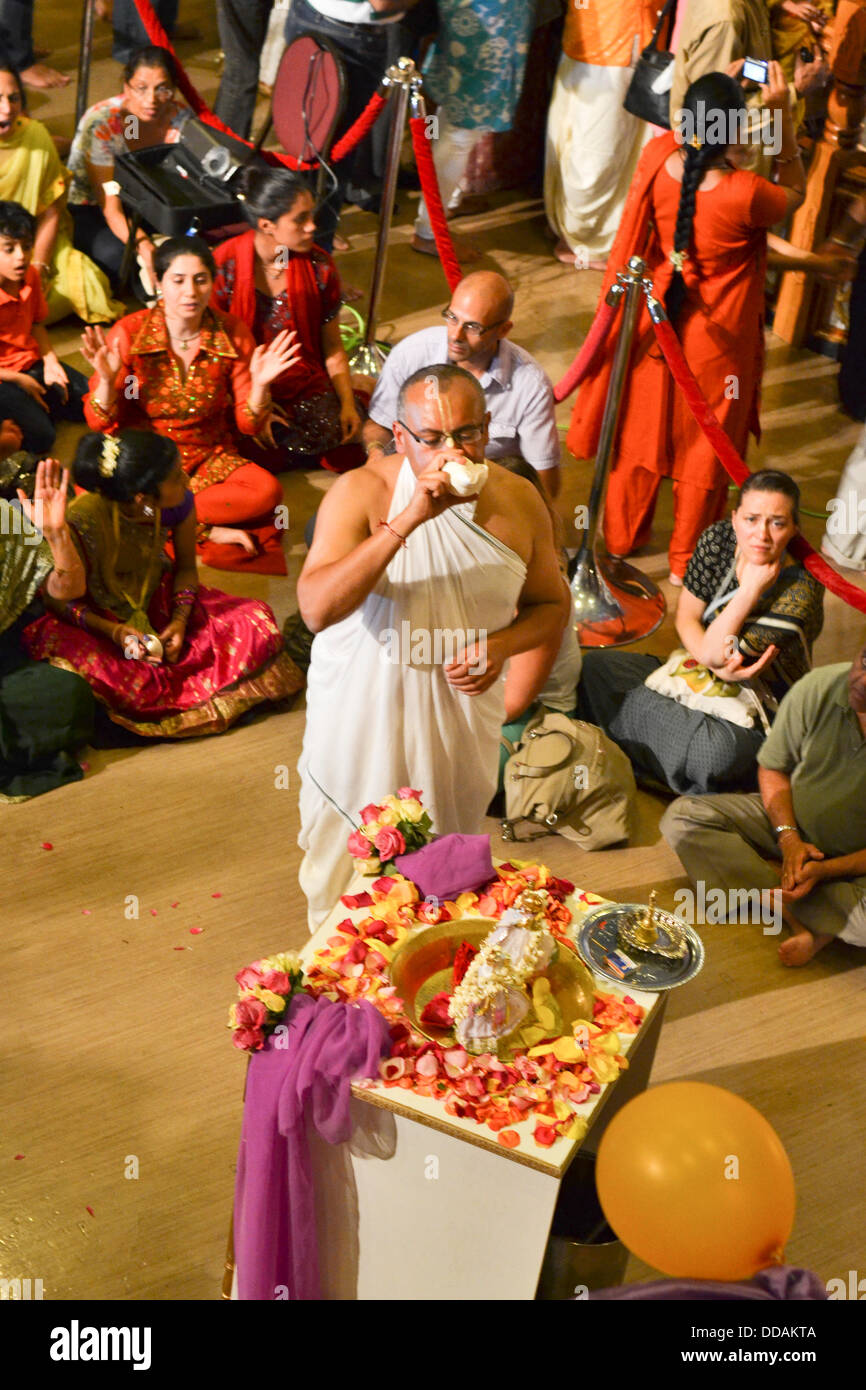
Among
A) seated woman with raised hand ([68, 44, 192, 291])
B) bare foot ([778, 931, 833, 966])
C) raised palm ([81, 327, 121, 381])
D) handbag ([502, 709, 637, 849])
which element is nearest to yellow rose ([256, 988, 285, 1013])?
handbag ([502, 709, 637, 849])

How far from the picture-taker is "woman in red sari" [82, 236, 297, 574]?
495 centimetres

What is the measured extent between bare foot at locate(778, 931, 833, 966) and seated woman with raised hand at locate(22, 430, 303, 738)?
1.70 m

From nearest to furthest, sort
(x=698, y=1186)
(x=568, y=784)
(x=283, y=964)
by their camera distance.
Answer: (x=698, y=1186)
(x=283, y=964)
(x=568, y=784)

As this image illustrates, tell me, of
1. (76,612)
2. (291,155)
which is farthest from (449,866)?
(291,155)

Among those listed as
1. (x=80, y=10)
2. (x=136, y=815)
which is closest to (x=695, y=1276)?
(x=136, y=815)

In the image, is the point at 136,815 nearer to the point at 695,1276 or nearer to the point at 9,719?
the point at 9,719

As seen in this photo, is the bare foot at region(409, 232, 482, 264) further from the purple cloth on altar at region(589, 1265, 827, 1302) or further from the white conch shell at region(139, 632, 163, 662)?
the purple cloth on altar at region(589, 1265, 827, 1302)

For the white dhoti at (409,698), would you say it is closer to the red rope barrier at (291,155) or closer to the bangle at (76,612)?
the bangle at (76,612)

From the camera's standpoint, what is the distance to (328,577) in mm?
3027

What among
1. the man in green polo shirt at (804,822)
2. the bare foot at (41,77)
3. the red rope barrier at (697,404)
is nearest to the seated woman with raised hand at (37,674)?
the man in green polo shirt at (804,822)

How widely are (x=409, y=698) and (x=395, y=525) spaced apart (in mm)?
483

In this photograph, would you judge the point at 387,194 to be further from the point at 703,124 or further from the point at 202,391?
the point at 703,124

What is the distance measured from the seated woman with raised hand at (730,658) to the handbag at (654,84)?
2.25m

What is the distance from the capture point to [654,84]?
573 centimetres
